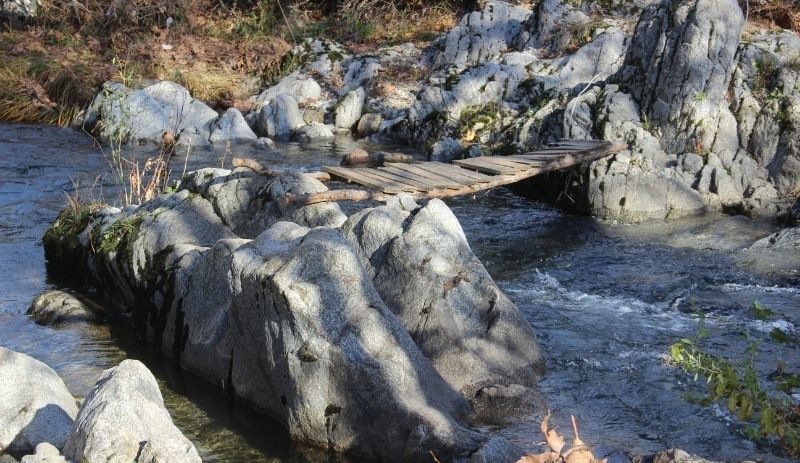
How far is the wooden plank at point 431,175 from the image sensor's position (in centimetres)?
867

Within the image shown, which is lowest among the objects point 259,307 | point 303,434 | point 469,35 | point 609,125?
point 303,434

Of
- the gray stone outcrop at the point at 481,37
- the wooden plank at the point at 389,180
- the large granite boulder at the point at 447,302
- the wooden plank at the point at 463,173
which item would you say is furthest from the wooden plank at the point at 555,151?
the gray stone outcrop at the point at 481,37

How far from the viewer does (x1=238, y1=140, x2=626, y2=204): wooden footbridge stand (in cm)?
816

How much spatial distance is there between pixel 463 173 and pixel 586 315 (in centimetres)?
249

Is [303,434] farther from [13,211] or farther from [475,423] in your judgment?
[13,211]

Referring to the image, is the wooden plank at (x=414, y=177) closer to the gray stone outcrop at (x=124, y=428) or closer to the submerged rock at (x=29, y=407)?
the submerged rock at (x=29, y=407)

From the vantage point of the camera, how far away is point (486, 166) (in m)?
9.51

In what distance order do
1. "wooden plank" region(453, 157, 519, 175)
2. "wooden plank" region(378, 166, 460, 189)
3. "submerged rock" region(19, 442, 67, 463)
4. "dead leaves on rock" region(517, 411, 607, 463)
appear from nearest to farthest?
"dead leaves on rock" region(517, 411, 607, 463), "submerged rock" region(19, 442, 67, 463), "wooden plank" region(378, 166, 460, 189), "wooden plank" region(453, 157, 519, 175)

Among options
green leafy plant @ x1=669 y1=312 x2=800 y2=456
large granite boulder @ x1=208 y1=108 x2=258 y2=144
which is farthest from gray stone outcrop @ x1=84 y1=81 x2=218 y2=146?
green leafy plant @ x1=669 y1=312 x2=800 y2=456

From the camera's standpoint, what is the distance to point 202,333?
20.4ft

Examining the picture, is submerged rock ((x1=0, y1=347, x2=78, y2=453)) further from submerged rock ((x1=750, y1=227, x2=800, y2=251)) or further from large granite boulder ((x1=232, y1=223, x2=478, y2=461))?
submerged rock ((x1=750, y1=227, x2=800, y2=251))

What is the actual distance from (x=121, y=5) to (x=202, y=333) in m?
15.5

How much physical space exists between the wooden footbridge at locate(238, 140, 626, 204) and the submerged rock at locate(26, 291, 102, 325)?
1791mm

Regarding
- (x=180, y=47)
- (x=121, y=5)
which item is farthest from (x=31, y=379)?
(x=121, y=5)
